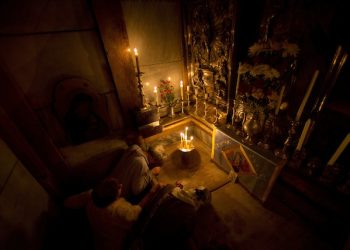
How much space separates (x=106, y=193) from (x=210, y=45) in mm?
2401

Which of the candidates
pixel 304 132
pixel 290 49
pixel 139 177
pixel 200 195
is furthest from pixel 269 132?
pixel 139 177

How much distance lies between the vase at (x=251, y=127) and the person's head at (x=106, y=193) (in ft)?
5.79

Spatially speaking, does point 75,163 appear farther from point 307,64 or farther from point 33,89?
point 307,64

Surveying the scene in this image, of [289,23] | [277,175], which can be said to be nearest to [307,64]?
[289,23]

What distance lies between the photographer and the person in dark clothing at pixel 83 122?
2.38 m

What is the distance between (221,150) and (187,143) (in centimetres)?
57

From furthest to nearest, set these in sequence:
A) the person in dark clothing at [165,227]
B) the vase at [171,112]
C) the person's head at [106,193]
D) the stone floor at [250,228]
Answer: the vase at [171,112]
the stone floor at [250,228]
the person's head at [106,193]
the person in dark clothing at [165,227]

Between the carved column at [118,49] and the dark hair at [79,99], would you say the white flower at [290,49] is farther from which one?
the dark hair at [79,99]

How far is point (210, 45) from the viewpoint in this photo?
256 cm

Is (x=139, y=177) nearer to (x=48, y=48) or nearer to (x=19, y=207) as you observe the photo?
(x=19, y=207)

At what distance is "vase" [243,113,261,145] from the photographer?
7.32 feet

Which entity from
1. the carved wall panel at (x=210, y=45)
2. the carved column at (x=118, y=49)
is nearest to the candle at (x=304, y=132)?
the carved wall panel at (x=210, y=45)

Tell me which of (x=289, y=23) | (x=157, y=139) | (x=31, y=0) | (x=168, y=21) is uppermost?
(x=31, y=0)

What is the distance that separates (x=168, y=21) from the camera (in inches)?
108
